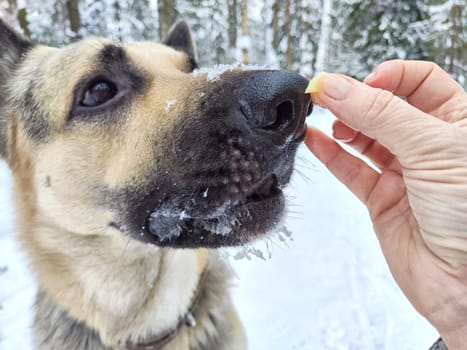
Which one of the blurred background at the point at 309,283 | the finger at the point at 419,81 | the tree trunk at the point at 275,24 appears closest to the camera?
the finger at the point at 419,81

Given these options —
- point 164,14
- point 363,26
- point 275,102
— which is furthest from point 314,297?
point 363,26

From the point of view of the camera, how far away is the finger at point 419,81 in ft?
7.25

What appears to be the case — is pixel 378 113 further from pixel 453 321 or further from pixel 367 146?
pixel 453 321

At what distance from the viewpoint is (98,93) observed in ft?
7.87

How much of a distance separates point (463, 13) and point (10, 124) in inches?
849

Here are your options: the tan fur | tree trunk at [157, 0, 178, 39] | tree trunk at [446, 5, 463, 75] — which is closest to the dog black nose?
the tan fur

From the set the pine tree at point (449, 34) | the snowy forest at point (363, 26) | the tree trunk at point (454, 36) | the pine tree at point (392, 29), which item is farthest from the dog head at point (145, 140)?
the tree trunk at point (454, 36)

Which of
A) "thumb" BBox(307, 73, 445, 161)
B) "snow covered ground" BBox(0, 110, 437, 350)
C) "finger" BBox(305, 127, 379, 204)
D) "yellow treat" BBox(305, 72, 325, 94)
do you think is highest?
"yellow treat" BBox(305, 72, 325, 94)

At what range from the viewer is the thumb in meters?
1.75

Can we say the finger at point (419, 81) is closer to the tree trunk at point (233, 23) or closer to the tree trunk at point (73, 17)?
the tree trunk at point (73, 17)

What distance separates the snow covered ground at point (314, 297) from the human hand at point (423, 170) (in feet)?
3.52

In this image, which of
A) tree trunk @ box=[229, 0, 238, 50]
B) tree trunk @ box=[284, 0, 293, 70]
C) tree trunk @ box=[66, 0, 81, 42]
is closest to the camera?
tree trunk @ box=[66, 0, 81, 42]

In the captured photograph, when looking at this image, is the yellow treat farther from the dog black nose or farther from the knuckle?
the knuckle

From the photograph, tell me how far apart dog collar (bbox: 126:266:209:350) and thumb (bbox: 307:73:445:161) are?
1675 millimetres
